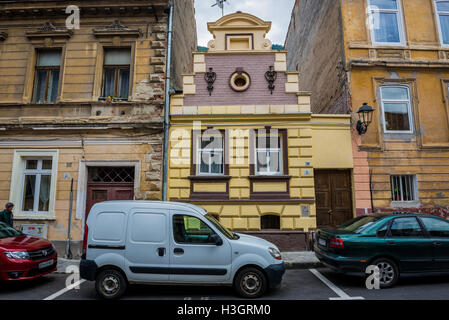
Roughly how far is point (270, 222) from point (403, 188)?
17.7 feet

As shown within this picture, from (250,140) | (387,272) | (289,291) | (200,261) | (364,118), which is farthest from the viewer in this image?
(250,140)

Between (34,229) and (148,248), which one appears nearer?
(148,248)

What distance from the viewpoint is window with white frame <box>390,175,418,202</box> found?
10219mm

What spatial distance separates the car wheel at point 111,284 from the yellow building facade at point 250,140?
4394 mm

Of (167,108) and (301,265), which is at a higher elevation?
(167,108)

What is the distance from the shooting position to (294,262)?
304 inches

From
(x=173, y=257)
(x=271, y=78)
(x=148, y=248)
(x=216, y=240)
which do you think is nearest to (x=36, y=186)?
(x=148, y=248)

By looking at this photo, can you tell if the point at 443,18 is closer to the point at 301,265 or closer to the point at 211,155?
the point at 211,155

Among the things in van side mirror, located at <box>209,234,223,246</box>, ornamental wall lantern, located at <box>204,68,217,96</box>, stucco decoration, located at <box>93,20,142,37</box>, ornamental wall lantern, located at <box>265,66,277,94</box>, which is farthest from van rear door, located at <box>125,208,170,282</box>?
stucco decoration, located at <box>93,20,142,37</box>

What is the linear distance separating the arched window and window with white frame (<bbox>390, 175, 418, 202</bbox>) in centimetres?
455

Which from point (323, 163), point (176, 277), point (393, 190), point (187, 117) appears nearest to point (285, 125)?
point (323, 163)

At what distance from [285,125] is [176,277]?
266 inches

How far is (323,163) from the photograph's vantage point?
1008 centimetres

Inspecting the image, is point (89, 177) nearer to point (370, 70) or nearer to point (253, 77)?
point (253, 77)
